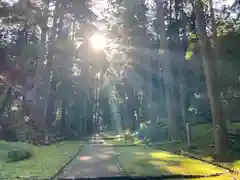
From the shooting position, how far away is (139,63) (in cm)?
4122

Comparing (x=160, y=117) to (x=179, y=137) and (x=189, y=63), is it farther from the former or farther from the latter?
(x=179, y=137)

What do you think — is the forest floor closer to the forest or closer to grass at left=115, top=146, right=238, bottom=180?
grass at left=115, top=146, right=238, bottom=180

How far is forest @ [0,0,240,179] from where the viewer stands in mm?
18281

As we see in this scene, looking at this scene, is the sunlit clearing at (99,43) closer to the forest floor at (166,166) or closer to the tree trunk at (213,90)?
the tree trunk at (213,90)

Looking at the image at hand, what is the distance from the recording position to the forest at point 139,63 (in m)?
18.3

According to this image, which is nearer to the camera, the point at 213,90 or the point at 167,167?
the point at 167,167

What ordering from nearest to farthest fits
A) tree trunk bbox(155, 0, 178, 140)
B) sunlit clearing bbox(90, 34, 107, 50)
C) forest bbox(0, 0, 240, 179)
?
1. forest bbox(0, 0, 240, 179)
2. tree trunk bbox(155, 0, 178, 140)
3. sunlit clearing bbox(90, 34, 107, 50)

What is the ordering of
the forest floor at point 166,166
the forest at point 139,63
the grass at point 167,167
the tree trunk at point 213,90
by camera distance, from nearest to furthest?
1. the grass at point 167,167
2. the forest floor at point 166,166
3. the tree trunk at point 213,90
4. the forest at point 139,63

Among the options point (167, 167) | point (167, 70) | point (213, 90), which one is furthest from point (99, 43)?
point (167, 167)

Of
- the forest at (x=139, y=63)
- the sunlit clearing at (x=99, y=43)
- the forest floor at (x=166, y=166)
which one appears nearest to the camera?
the forest floor at (x=166, y=166)

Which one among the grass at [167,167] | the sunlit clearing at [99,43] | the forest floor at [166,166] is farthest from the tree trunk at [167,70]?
the grass at [167,167]

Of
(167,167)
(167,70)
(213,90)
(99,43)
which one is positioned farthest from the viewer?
(99,43)

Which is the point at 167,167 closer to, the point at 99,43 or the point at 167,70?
the point at 167,70

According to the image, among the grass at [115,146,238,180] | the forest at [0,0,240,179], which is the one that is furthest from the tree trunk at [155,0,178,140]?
the grass at [115,146,238,180]
